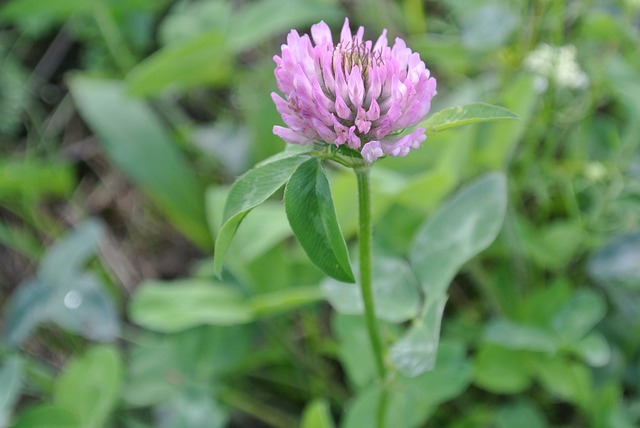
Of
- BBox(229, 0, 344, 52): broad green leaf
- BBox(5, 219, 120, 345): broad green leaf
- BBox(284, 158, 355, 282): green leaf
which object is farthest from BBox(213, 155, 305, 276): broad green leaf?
BBox(229, 0, 344, 52): broad green leaf

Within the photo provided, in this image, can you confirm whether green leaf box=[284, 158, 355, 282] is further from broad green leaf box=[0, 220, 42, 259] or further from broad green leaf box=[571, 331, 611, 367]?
broad green leaf box=[0, 220, 42, 259]

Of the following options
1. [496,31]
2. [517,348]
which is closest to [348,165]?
[517,348]

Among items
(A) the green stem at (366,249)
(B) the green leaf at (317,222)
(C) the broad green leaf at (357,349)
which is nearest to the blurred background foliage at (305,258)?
(C) the broad green leaf at (357,349)

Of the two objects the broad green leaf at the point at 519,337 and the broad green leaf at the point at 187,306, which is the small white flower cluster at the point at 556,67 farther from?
the broad green leaf at the point at 187,306

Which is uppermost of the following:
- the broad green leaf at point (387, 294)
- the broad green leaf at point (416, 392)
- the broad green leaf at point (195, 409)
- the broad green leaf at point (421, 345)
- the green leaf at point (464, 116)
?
the green leaf at point (464, 116)

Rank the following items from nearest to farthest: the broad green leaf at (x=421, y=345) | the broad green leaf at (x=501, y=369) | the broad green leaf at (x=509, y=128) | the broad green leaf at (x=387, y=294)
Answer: the broad green leaf at (x=421, y=345) → the broad green leaf at (x=387, y=294) → the broad green leaf at (x=501, y=369) → the broad green leaf at (x=509, y=128)

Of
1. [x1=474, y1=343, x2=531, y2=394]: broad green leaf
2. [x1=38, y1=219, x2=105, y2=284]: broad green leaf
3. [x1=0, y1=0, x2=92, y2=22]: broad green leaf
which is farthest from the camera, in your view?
[x1=0, y1=0, x2=92, y2=22]: broad green leaf
